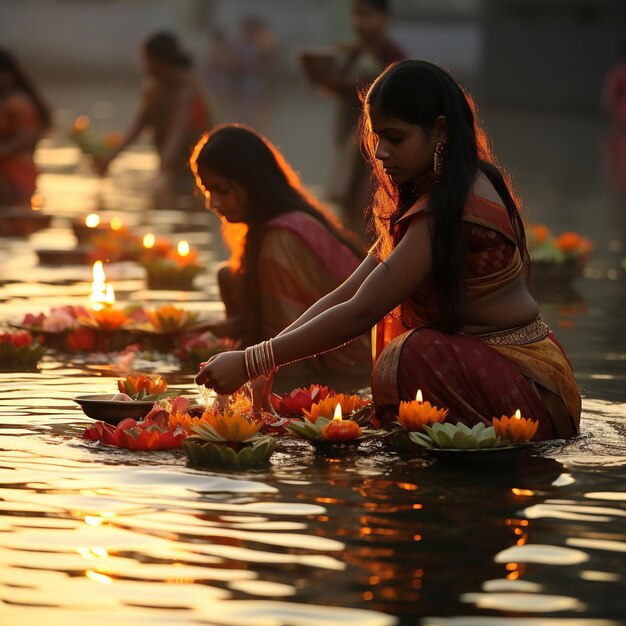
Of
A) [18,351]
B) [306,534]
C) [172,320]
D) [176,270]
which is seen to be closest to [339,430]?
[306,534]

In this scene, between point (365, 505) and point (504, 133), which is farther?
point (504, 133)

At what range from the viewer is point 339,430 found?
5.86 metres

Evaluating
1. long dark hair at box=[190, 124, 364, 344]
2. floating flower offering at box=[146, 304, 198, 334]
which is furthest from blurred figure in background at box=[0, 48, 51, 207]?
long dark hair at box=[190, 124, 364, 344]

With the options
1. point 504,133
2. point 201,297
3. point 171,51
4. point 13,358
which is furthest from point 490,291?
point 504,133

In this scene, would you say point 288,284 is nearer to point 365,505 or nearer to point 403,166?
point 403,166

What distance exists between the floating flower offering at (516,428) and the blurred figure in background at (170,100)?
33.8 feet

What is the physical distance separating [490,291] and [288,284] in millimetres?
1709

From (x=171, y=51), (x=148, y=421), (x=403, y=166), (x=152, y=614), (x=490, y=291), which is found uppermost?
(x=171, y=51)

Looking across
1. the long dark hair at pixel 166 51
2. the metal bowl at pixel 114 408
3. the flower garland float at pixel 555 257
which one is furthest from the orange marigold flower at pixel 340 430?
the long dark hair at pixel 166 51

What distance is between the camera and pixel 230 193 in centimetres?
736

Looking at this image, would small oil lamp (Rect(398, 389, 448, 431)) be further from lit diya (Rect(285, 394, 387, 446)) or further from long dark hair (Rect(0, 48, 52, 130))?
long dark hair (Rect(0, 48, 52, 130))

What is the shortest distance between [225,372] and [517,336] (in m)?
1.05

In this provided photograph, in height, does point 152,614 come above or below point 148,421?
below

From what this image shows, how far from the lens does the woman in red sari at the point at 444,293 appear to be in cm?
590
